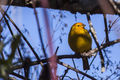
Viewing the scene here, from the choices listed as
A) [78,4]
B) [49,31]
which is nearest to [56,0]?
[78,4]

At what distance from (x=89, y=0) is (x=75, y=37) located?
188 centimetres

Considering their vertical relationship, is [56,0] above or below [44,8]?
above

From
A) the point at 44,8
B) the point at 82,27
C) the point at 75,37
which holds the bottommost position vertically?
the point at 44,8

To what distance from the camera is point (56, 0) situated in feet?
2.63

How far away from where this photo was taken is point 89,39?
254 cm

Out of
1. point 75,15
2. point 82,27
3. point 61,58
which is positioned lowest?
point 61,58

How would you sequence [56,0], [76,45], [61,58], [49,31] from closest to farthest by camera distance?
1. [49,31]
2. [56,0]
3. [61,58]
4. [76,45]

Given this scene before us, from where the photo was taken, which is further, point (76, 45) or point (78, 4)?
point (76, 45)

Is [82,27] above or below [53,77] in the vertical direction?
above

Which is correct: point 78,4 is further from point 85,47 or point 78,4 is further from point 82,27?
point 82,27

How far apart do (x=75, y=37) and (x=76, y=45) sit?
0.12 meters

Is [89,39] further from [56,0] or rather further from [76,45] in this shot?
[56,0]

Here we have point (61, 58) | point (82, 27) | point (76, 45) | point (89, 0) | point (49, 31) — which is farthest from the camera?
point (82, 27)

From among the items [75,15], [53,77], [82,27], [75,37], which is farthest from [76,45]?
[53,77]
